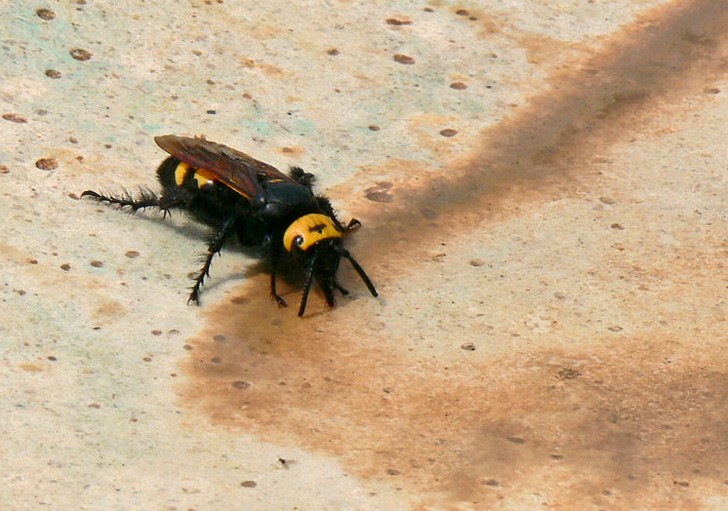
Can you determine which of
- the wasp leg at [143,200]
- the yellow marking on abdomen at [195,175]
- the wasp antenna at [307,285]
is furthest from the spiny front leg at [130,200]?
the wasp antenna at [307,285]

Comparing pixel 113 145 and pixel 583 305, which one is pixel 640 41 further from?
pixel 113 145

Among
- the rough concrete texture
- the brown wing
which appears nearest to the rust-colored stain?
the rough concrete texture

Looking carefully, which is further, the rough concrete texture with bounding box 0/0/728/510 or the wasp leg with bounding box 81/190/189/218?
the wasp leg with bounding box 81/190/189/218

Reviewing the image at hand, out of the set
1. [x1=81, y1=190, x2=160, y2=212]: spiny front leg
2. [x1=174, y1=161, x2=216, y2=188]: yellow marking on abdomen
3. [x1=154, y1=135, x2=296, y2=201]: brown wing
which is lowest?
[x1=81, y1=190, x2=160, y2=212]: spiny front leg

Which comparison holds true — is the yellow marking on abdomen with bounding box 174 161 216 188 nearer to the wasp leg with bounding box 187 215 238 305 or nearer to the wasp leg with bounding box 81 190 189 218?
the wasp leg with bounding box 81 190 189 218

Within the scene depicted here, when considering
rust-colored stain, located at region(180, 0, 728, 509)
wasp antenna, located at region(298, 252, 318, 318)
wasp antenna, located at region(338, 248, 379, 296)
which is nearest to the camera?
rust-colored stain, located at region(180, 0, 728, 509)

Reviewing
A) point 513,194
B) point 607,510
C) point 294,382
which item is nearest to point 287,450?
point 294,382

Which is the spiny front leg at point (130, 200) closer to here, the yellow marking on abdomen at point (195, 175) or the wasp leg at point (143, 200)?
the wasp leg at point (143, 200)
